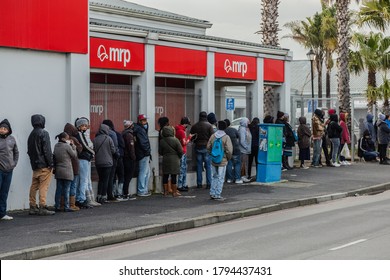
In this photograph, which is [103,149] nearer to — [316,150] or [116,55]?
[116,55]

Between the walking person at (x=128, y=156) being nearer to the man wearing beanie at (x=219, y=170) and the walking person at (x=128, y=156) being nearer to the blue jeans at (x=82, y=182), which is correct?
the blue jeans at (x=82, y=182)

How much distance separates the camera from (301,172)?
27.7m

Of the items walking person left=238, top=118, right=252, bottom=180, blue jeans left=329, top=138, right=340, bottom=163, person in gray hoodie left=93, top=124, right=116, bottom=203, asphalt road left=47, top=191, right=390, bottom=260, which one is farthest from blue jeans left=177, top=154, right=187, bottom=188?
blue jeans left=329, top=138, right=340, bottom=163

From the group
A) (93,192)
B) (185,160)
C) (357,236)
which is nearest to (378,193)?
(185,160)

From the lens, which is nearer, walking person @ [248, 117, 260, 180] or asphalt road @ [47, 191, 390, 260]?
asphalt road @ [47, 191, 390, 260]

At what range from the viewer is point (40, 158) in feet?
57.4

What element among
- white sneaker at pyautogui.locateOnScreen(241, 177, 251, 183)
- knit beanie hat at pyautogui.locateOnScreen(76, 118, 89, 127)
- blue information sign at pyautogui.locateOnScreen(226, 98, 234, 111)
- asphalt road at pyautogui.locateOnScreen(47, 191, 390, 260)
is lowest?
asphalt road at pyautogui.locateOnScreen(47, 191, 390, 260)

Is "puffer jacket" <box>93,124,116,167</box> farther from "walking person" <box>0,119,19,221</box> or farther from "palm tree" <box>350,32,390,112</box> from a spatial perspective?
"palm tree" <box>350,32,390,112</box>

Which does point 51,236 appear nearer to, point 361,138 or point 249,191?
point 249,191

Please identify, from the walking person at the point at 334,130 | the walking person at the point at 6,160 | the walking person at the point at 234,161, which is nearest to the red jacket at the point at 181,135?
the walking person at the point at 234,161

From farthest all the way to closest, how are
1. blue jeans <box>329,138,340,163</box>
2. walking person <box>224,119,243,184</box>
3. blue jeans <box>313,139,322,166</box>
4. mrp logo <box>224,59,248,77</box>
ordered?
1. blue jeans <box>329,138,340,163</box>
2. blue jeans <box>313,139,322,166</box>
3. mrp logo <box>224,59,248,77</box>
4. walking person <box>224,119,243,184</box>

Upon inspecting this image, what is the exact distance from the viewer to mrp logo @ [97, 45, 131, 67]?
20.8 meters

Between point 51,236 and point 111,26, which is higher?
point 111,26

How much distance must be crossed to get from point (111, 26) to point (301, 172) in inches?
359
